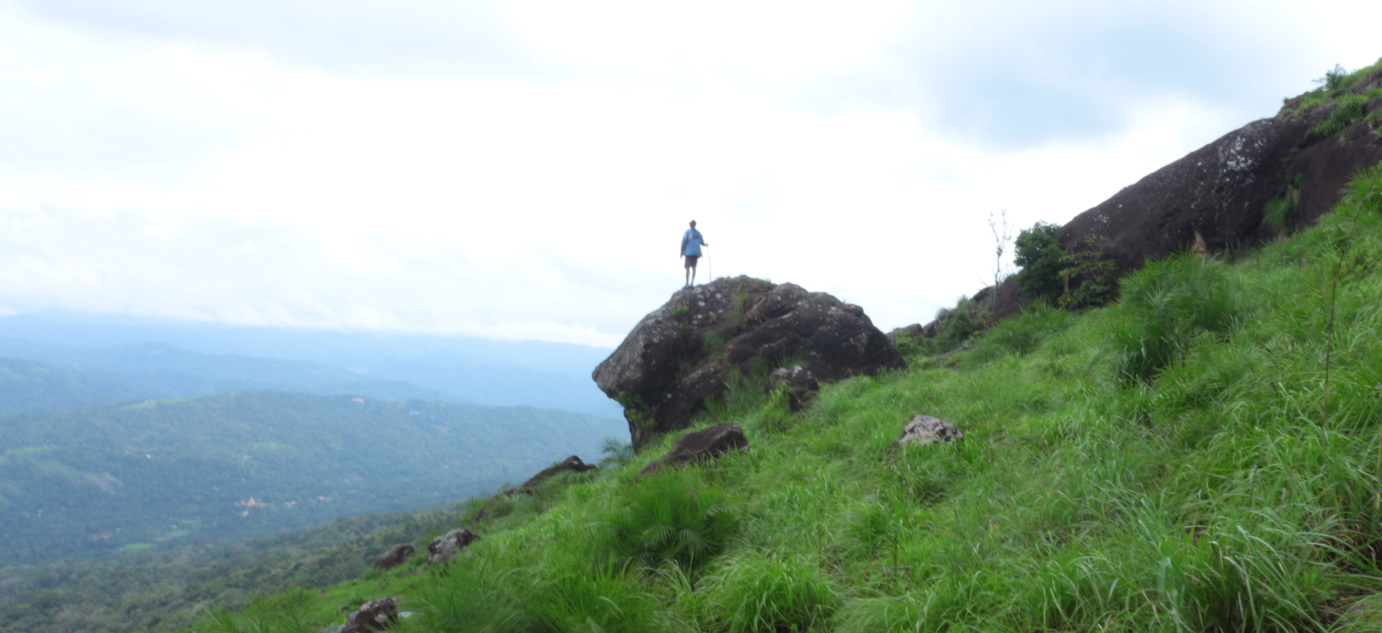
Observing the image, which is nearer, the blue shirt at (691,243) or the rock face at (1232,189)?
the rock face at (1232,189)

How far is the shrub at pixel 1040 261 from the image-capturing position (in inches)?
612

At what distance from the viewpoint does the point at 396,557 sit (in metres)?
13.9

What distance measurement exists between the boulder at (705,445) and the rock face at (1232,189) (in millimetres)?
9594

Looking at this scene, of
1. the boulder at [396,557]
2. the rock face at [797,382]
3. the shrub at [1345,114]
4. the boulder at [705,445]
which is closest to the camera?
the boulder at [705,445]

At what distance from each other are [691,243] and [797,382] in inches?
247

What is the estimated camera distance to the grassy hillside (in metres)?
2.84

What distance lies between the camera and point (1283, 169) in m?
13.2

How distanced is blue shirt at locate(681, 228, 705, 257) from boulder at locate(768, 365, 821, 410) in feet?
17.3

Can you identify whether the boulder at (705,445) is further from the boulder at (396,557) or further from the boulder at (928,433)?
the boulder at (396,557)

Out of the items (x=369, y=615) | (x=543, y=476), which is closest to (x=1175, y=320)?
(x=369, y=615)

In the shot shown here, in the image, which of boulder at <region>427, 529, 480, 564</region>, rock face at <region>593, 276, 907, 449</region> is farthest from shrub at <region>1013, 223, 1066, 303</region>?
boulder at <region>427, 529, 480, 564</region>

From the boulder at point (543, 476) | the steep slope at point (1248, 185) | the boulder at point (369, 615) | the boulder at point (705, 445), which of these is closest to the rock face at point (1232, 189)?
the steep slope at point (1248, 185)

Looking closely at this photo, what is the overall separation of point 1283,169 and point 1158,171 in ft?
7.28

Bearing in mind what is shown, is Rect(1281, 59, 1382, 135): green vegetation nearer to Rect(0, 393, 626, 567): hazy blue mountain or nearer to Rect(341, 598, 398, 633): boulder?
Rect(341, 598, 398, 633): boulder
